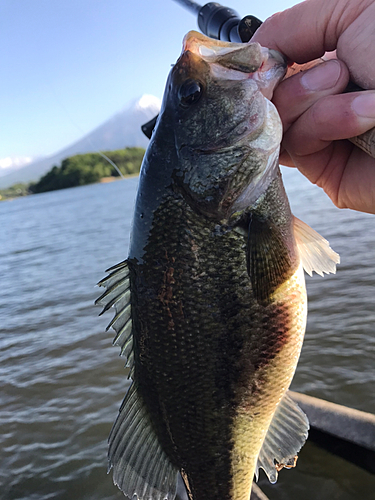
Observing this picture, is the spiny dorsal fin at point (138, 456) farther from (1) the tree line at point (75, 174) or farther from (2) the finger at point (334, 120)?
(1) the tree line at point (75, 174)

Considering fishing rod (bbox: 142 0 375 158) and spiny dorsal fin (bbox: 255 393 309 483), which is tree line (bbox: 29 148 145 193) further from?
spiny dorsal fin (bbox: 255 393 309 483)

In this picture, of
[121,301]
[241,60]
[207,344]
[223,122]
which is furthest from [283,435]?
[241,60]

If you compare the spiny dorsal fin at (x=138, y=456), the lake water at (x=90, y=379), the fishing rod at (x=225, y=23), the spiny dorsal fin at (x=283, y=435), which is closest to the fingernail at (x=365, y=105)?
the fishing rod at (x=225, y=23)

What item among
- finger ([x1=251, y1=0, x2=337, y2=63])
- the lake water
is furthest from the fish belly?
the lake water

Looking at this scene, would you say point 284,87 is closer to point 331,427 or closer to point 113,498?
point 331,427

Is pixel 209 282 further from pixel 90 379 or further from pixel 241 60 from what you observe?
pixel 90 379
